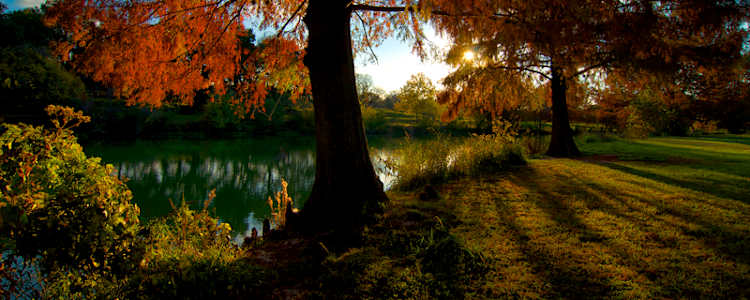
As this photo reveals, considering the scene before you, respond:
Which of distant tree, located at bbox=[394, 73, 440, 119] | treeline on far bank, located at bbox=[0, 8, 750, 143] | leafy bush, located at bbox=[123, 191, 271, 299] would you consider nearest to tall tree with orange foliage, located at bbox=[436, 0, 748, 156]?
treeline on far bank, located at bbox=[0, 8, 750, 143]

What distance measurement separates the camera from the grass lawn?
2.53m

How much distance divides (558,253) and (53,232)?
4.06m

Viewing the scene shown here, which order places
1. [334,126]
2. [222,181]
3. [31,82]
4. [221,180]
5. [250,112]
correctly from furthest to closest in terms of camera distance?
[31,82] → [221,180] → [222,181] → [250,112] → [334,126]

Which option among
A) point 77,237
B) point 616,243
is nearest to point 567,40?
point 616,243

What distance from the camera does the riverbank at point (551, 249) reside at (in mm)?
2529

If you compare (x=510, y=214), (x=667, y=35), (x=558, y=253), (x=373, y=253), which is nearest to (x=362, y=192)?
(x=373, y=253)

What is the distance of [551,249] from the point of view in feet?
10.7

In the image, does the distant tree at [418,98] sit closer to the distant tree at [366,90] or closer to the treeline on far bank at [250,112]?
the treeline on far bank at [250,112]

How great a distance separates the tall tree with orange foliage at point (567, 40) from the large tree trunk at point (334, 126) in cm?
159

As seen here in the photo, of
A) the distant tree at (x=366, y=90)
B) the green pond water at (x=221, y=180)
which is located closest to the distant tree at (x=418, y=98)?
the distant tree at (x=366, y=90)

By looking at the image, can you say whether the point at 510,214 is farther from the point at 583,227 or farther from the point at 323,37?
the point at 323,37

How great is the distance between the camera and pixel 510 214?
455 cm

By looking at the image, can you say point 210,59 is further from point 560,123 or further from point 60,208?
point 560,123

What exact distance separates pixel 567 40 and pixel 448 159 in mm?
3714
